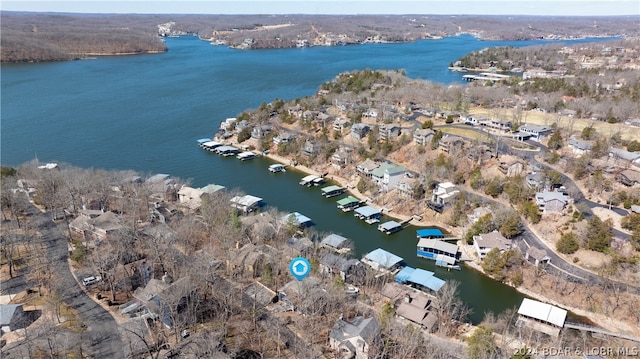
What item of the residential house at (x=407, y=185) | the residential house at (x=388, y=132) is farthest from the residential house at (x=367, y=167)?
the residential house at (x=388, y=132)

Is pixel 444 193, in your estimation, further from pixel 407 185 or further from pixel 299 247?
pixel 299 247

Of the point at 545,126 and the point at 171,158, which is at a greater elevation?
the point at 545,126

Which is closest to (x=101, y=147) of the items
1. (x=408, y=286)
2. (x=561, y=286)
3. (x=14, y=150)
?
(x=14, y=150)

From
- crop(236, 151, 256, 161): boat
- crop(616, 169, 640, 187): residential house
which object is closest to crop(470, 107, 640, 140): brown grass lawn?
crop(616, 169, 640, 187): residential house

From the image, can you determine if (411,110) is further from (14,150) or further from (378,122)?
(14,150)

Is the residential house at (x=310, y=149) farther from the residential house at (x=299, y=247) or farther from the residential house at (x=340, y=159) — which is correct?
the residential house at (x=299, y=247)

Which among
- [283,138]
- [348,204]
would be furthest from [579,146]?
[283,138]
